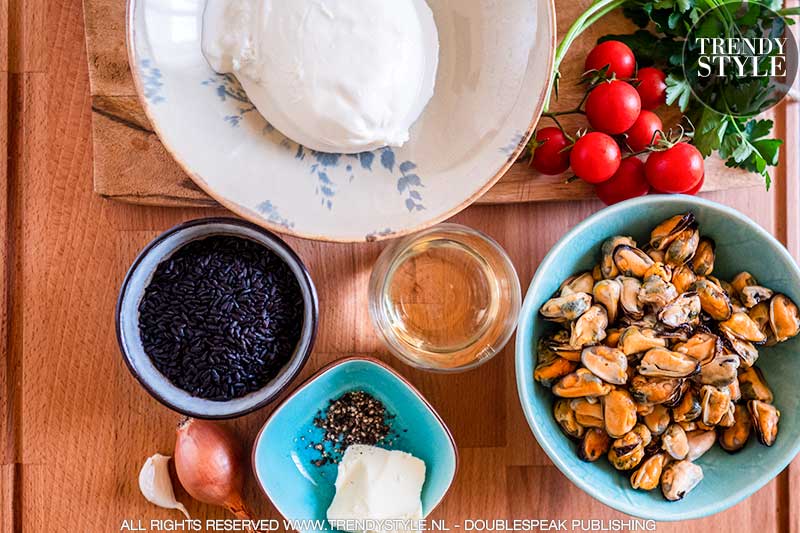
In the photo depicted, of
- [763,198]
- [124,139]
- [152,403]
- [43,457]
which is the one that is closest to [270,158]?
[124,139]

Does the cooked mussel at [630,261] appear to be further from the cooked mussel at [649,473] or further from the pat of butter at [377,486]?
the pat of butter at [377,486]

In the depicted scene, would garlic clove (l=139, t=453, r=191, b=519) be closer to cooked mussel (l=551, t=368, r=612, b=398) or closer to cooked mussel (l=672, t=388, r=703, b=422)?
cooked mussel (l=551, t=368, r=612, b=398)

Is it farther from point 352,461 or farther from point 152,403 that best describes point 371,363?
point 152,403

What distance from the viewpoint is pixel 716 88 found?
0.88 m

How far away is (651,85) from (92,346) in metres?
0.78

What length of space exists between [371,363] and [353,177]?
0.83ft

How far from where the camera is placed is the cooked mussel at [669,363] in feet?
2.59

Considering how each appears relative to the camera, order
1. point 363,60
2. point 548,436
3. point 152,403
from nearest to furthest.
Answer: point 363,60 < point 548,436 < point 152,403

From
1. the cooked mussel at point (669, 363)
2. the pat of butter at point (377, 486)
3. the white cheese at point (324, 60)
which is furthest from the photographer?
the pat of butter at point (377, 486)

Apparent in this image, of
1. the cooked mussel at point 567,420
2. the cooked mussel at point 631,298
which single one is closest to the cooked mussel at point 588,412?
the cooked mussel at point 567,420

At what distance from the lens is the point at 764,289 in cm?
84

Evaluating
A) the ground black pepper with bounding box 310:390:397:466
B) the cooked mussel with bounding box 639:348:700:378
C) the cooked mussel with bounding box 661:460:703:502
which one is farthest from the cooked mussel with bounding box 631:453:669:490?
the ground black pepper with bounding box 310:390:397:466

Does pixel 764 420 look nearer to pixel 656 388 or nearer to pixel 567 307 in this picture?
pixel 656 388

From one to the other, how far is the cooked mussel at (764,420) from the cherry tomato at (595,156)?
32 cm
